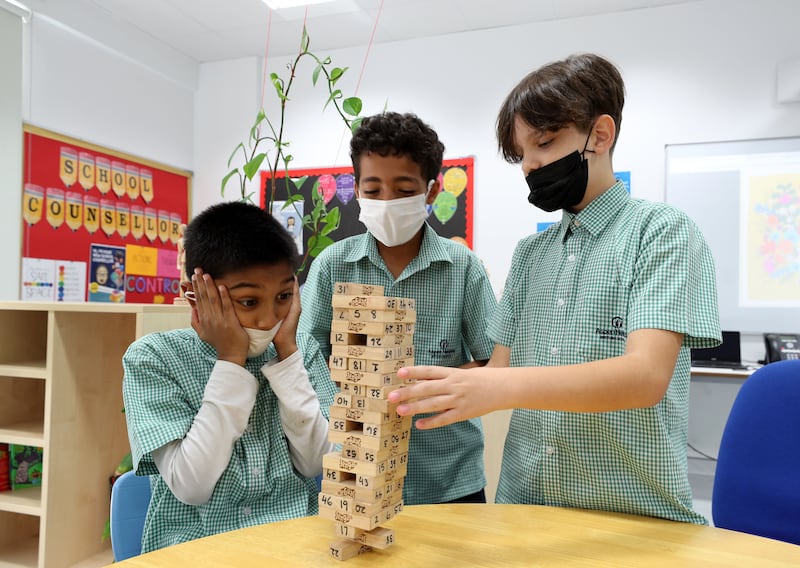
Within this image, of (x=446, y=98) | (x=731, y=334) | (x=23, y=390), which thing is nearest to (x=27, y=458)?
(x=23, y=390)

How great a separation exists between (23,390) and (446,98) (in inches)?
141

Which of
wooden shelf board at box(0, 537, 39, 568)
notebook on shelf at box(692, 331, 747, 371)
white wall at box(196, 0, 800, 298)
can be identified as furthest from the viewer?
white wall at box(196, 0, 800, 298)

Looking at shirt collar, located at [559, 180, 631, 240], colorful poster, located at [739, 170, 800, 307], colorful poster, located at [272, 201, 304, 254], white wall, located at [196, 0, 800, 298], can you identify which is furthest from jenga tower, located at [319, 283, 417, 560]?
colorful poster, located at [272, 201, 304, 254]

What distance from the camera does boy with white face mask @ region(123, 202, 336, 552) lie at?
125 cm

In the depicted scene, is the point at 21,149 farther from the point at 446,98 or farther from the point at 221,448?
the point at 221,448

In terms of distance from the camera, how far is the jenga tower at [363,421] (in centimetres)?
97

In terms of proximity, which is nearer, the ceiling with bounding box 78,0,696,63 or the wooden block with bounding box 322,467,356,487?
the wooden block with bounding box 322,467,356,487

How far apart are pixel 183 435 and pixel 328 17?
4095 mm

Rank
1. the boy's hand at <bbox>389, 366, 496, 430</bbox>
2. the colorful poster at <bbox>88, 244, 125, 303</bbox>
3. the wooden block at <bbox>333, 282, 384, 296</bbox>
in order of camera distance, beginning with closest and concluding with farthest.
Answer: the boy's hand at <bbox>389, 366, 496, 430</bbox>
the wooden block at <bbox>333, 282, 384, 296</bbox>
the colorful poster at <bbox>88, 244, 125, 303</bbox>

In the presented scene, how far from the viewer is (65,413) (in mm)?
2471

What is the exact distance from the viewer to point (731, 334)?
13.0 ft

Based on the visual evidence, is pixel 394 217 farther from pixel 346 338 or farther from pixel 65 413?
pixel 65 413

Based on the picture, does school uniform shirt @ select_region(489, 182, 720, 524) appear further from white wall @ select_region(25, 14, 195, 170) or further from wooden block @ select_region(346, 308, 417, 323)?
white wall @ select_region(25, 14, 195, 170)

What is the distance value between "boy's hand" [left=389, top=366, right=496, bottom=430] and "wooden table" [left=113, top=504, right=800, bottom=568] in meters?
0.27
